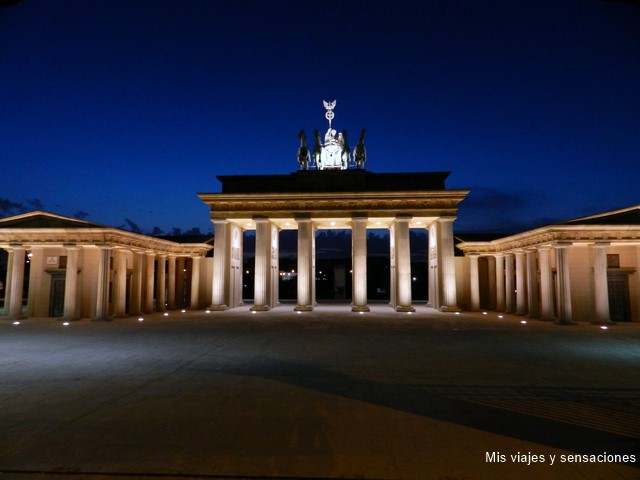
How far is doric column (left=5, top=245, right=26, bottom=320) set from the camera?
27359 millimetres

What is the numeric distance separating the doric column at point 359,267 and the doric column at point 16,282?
25.6 metres

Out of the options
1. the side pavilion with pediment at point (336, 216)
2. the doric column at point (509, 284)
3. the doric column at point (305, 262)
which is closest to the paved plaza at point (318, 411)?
the doric column at point (509, 284)

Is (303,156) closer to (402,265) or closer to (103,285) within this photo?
(402,265)

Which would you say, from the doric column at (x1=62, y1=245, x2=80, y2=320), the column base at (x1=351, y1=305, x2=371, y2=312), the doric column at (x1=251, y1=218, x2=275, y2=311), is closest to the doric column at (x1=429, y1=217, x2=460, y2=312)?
the column base at (x1=351, y1=305, x2=371, y2=312)

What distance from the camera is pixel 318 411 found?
7910 mm

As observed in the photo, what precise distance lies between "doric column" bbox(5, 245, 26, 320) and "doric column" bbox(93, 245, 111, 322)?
19.5 ft

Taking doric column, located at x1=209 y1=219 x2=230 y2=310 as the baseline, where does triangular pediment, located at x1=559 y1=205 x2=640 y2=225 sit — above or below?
above

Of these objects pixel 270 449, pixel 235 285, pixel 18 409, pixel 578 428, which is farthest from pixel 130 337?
pixel 235 285

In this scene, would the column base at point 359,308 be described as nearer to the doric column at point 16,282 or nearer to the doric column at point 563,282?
the doric column at point 563,282

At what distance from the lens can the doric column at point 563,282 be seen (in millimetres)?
24984

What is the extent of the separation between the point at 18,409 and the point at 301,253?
2817cm

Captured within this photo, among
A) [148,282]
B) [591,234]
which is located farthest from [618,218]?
[148,282]

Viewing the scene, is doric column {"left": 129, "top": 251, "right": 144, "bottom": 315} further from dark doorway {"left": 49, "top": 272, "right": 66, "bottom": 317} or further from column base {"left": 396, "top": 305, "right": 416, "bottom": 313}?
column base {"left": 396, "top": 305, "right": 416, "bottom": 313}

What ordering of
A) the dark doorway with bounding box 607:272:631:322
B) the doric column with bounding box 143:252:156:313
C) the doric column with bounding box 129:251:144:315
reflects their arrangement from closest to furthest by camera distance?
the dark doorway with bounding box 607:272:631:322, the doric column with bounding box 129:251:144:315, the doric column with bounding box 143:252:156:313
